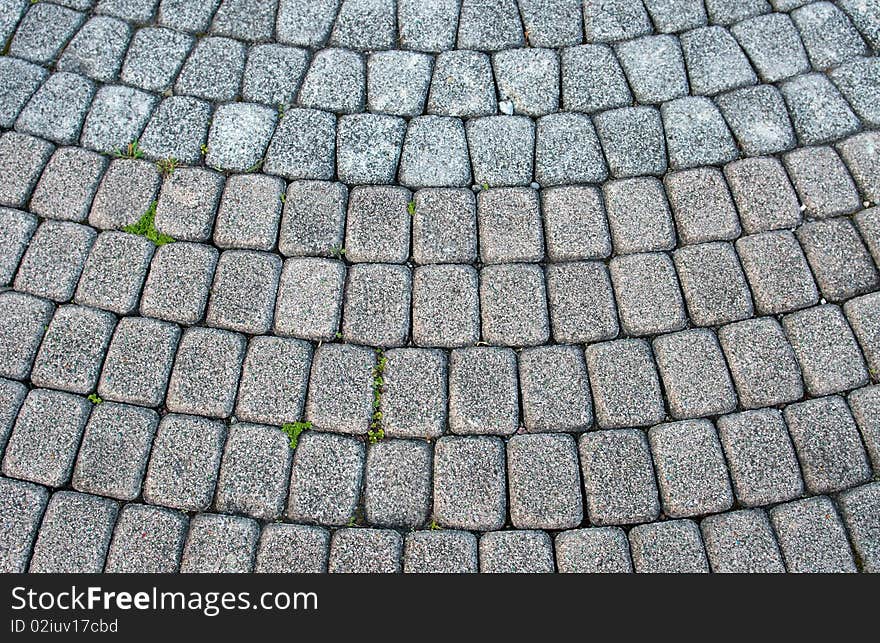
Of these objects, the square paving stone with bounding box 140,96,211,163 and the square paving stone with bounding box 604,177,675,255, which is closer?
the square paving stone with bounding box 604,177,675,255

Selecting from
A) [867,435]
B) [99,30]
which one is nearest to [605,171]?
[867,435]

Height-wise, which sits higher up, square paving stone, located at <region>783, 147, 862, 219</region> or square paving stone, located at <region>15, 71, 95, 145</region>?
square paving stone, located at <region>783, 147, 862, 219</region>

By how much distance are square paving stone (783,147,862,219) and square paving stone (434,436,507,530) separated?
1.77 m

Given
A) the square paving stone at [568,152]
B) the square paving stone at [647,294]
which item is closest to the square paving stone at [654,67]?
the square paving stone at [568,152]

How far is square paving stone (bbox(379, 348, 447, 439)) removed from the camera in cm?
317

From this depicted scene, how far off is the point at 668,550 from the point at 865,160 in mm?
1967

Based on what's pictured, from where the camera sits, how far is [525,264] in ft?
11.0

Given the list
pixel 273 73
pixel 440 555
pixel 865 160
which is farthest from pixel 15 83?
pixel 865 160

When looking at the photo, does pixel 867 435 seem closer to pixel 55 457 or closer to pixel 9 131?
pixel 55 457

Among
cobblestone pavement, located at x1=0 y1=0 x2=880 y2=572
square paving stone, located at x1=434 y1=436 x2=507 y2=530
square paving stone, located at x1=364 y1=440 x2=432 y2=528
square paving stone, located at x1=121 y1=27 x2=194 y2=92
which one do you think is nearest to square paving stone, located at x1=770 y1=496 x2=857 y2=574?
cobblestone pavement, located at x1=0 y1=0 x2=880 y2=572

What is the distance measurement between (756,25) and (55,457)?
3.69m

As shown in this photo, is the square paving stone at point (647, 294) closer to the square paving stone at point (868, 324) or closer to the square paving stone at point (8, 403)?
the square paving stone at point (868, 324)

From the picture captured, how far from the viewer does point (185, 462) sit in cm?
312

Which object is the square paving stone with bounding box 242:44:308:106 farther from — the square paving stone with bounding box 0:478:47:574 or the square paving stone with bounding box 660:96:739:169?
the square paving stone with bounding box 0:478:47:574
